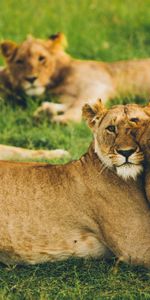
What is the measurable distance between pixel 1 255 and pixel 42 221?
0.94 ft

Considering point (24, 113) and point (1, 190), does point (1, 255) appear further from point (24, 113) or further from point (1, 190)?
point (24, 113)

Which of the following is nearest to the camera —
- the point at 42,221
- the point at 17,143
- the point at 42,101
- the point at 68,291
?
the point at 68,291

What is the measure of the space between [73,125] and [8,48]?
1.29 meters

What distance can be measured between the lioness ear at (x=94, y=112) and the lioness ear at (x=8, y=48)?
3291 mm

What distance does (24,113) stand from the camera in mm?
7238

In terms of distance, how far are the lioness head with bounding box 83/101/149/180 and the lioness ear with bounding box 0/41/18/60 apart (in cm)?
330

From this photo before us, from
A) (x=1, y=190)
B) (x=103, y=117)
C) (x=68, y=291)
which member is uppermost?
(x=103, y=117)

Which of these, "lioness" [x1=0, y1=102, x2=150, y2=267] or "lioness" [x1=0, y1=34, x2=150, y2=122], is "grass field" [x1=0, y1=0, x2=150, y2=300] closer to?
"lioness" [x1=0, y1=102, x2=150, y2=267]

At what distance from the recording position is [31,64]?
7.47m

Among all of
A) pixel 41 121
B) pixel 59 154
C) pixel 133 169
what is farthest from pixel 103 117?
pixel 41 121

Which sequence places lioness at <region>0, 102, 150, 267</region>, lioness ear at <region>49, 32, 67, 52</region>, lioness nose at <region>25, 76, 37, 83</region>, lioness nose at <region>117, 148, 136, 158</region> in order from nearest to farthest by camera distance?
lioness nose at <region>117, 148, 136, 158</region> < lioness at <region>0, 102, 150, 267</region> < lioness nose at <region>25, 76, 37, 83</region> < lioness ear at <region>49, 32, 67, 52</region>

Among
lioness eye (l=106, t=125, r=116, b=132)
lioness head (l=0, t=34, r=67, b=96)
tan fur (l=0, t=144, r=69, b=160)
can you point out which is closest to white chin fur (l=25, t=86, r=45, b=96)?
lioness head (l=0, t=34, r=67, b=96)

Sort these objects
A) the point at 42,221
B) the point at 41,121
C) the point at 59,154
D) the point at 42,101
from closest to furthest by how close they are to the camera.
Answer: the point at 42,221 < the point at 59,154 < the point at 41,121 < the point at 42,101

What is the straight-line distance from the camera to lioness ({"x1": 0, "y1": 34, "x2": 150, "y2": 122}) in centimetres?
750
